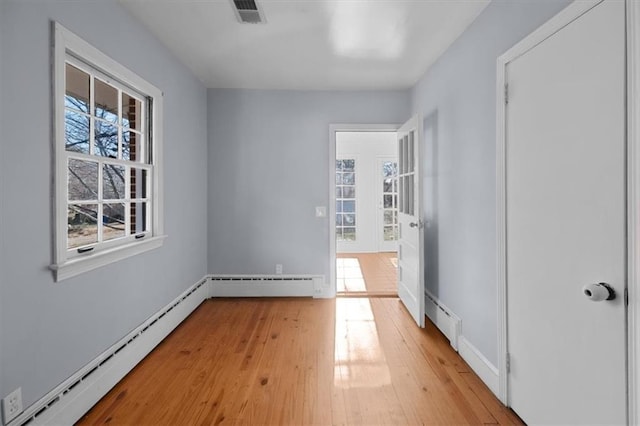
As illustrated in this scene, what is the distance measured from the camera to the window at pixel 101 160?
1.73 m

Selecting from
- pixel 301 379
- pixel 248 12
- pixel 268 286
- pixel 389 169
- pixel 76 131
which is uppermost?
pixel 248 12

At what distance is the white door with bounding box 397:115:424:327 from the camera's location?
308cm

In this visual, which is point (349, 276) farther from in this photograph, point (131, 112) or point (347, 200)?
point (131, 112)

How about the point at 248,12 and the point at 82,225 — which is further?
the point at 248,12

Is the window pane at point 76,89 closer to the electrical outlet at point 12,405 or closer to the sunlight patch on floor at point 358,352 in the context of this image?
the electrical outlet at point 12,405

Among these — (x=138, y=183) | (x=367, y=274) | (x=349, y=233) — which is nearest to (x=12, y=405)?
(x=138, y=183)

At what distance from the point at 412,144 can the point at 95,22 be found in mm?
2726

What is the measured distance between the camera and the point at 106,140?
7.24 feet

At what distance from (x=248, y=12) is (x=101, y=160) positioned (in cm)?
141

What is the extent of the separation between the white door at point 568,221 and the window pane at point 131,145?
2.59m

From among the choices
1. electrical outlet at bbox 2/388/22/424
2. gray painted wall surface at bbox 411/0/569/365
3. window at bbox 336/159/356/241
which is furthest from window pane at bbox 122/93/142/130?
window at bbox 336/159/356/241

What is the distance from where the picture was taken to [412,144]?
337cm

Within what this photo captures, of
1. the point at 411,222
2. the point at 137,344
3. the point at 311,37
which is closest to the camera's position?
the point at 137,344

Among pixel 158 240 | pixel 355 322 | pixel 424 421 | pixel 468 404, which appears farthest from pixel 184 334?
pixel 468 404
